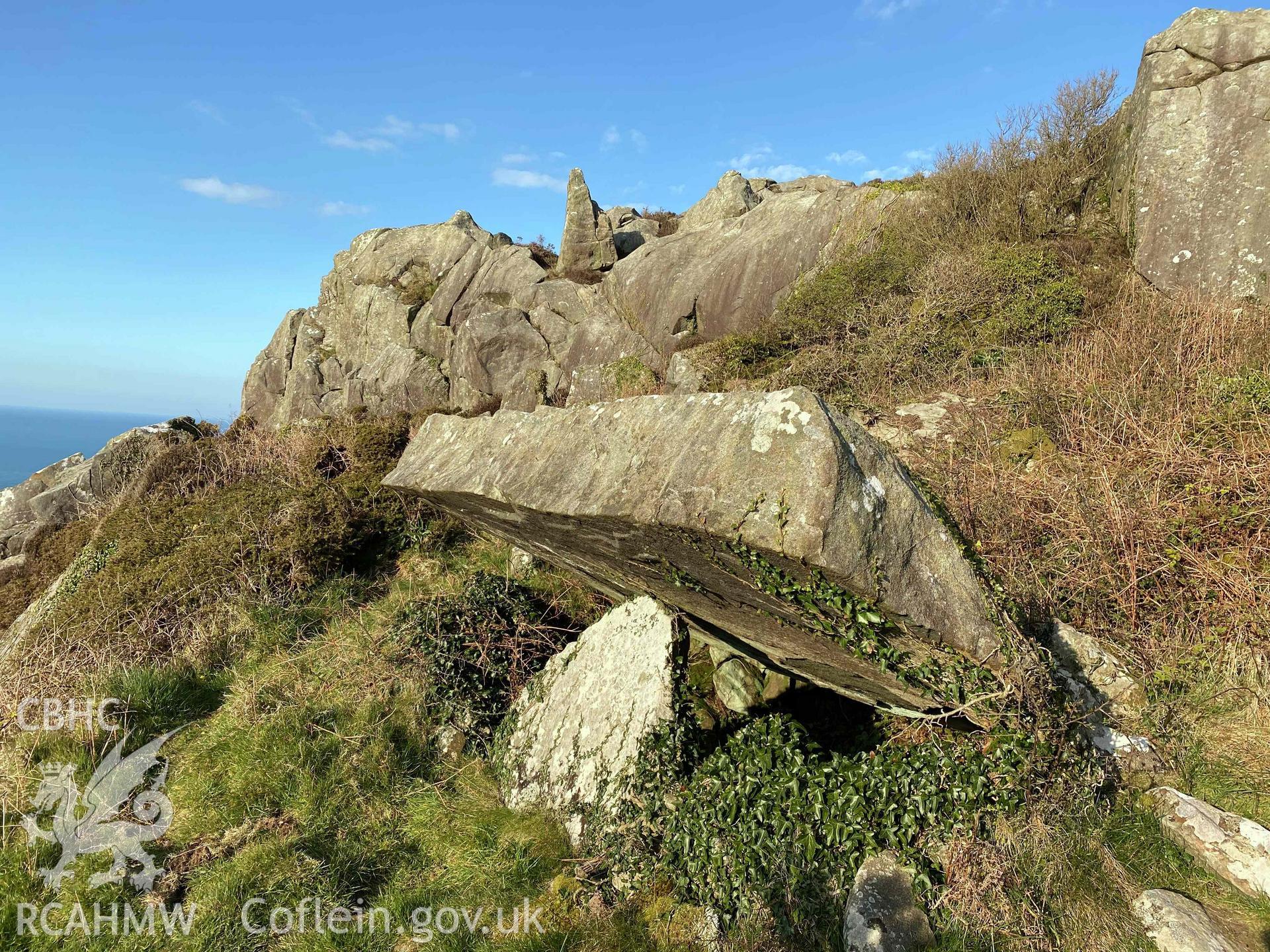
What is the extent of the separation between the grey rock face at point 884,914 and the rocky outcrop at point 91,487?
1119cm

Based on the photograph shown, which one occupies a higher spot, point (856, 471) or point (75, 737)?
point (856, 471)

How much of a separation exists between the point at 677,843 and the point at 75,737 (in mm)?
5113

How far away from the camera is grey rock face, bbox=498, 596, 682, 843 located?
14.7 ft

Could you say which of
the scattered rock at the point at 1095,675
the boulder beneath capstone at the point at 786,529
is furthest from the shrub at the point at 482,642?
the scattered rock at the point at 1095,675

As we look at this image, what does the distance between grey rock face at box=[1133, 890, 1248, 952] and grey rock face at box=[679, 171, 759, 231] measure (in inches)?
666

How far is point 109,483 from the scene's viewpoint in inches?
406

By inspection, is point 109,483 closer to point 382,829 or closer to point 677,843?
point 382,829

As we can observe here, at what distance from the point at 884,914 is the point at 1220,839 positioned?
183 centimetres

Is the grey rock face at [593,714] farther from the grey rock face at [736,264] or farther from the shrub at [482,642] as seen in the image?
the grey rock face at [736,264]

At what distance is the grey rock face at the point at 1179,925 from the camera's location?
2.74 meters

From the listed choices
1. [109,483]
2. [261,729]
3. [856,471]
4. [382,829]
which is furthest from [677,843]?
[109,483]

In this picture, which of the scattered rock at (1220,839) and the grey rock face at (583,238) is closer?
the scattered rock at (1220,839)

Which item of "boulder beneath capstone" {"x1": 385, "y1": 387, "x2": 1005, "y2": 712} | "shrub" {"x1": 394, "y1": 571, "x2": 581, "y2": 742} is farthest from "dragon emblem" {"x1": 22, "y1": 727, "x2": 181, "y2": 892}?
"boulder beneath capstone" {"x1": 385, "y1": 387, "x2": 1005, "y2": 712}

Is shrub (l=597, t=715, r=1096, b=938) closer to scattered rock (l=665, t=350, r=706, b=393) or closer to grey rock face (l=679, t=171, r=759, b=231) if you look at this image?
scattered rock (l=665, t=350, r=706, b=393)
